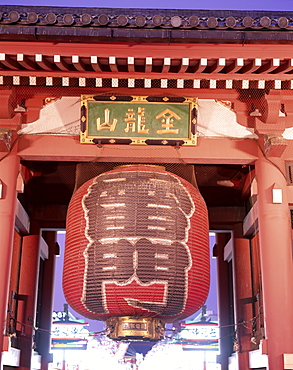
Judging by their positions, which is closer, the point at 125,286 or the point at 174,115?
the point at 125,286

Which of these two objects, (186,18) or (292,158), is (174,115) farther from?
(292,158)

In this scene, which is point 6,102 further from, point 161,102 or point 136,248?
point 136,248

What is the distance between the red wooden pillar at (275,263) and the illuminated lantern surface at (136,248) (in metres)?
0.60

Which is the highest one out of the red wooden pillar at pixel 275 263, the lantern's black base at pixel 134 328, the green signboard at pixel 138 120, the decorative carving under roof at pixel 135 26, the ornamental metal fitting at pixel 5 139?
the decorative carving under roof at pixel 135 26

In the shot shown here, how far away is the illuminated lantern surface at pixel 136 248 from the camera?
4227mm

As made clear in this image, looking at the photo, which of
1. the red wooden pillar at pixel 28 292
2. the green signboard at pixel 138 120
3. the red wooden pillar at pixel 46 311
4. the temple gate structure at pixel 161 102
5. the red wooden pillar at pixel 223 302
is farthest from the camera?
the red wooden pillar at pixel 223 302

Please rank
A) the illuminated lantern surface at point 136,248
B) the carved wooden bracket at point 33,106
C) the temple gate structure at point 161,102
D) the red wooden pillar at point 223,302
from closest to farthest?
1. the illuminated lantern surface at point 136,248
2. the temple gate structure at point 161,102
3. the carved wooden bracket at point 33,106
4. the red wooden pillar at point 223,302

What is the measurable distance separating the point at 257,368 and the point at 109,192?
3.48 m

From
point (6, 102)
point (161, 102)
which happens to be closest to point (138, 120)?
point (161, 102)

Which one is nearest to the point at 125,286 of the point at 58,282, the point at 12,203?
the point at 12,203

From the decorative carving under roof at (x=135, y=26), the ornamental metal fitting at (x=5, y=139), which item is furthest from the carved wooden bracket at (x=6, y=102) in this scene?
the decorative carving under roof at (x=135, y=26)

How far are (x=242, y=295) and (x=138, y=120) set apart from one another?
Answer: 304cm

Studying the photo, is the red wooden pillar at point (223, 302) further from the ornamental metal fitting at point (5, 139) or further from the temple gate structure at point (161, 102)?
the ornamental metal fitting at point (5, 139)

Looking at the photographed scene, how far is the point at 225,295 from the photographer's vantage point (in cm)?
740
